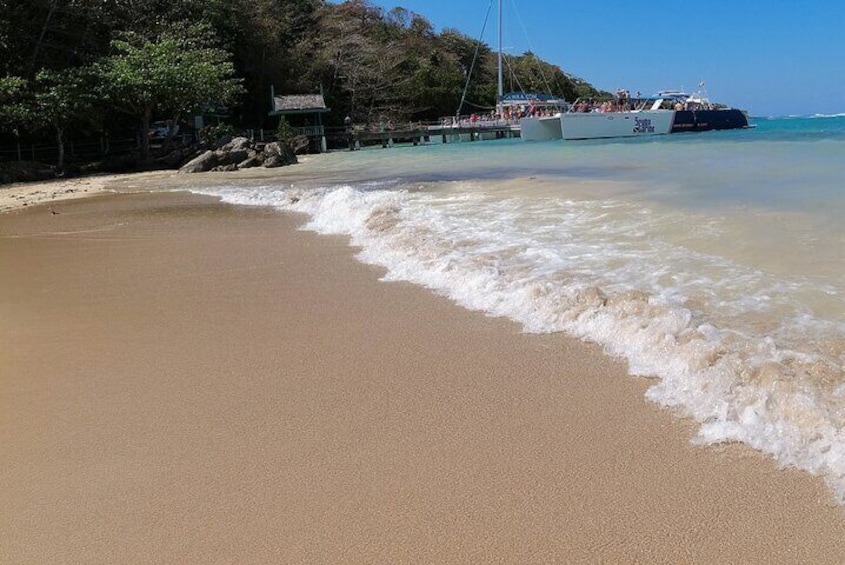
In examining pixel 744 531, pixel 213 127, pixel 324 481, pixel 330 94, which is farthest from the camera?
pixel 330 94

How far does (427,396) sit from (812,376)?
6.35ft

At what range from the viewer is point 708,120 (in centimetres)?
4475

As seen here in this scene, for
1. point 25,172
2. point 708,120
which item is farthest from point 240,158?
point 708,120

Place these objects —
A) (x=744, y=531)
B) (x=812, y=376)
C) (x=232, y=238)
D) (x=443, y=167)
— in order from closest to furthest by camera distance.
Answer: (x=744, y=531) → (x=812, y=376) → (x=232, y=238) → (x=443, y=167)

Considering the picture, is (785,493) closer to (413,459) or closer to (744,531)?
(744,531)

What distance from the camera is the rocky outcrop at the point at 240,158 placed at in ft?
→ 88.6

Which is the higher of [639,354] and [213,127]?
[213,127]

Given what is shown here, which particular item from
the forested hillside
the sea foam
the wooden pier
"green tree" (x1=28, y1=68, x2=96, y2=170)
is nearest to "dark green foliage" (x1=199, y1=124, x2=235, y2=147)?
the forested hillside

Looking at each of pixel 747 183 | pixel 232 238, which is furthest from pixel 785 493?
pixel 747 183

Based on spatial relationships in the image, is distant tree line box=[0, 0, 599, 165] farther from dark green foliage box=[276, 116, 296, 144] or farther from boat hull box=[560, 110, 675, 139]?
boat hull box=[560, 110, 675, 139]

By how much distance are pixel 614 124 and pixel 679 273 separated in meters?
36.0

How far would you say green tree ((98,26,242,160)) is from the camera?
26.7 metres

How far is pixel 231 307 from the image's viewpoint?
213 inches

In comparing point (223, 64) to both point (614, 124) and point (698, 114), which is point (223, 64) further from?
point (698, 114)
